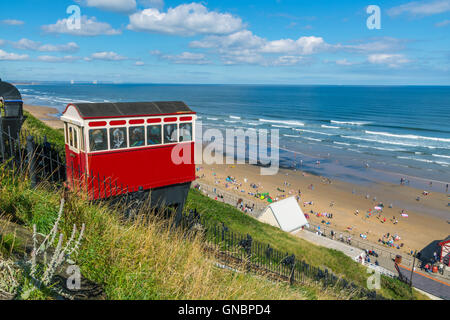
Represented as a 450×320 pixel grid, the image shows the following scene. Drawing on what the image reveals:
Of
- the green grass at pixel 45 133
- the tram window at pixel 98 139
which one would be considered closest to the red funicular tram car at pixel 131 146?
the tram window at pixel 98 139

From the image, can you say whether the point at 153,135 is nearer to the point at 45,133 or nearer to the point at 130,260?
the point at 130,260

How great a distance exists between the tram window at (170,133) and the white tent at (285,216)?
49.3ft

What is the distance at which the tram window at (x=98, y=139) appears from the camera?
9375 millimetres

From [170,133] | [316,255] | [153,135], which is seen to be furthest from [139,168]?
[316,255]

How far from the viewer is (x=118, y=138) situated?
9805 millimetres

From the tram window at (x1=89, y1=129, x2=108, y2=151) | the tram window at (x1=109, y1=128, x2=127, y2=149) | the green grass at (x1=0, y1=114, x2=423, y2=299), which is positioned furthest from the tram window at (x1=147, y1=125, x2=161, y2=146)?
the green grass at (x1=0, y1=114, x2=423, y2=299)

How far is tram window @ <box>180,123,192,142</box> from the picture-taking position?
10.9m

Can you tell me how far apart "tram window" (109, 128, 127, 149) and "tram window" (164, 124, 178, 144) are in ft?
4.35

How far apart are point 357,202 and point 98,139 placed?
3136cm

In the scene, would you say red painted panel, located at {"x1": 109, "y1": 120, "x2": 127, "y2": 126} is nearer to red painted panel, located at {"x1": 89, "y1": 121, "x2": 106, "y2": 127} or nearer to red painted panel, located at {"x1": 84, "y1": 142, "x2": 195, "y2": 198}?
red painted panel, located at {"x1": 89, "y1": 121, "x2": 106, "y2": 127}

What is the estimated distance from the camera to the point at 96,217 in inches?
207

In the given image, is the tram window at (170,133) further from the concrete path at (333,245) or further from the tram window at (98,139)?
the concrete path at (333,245)
